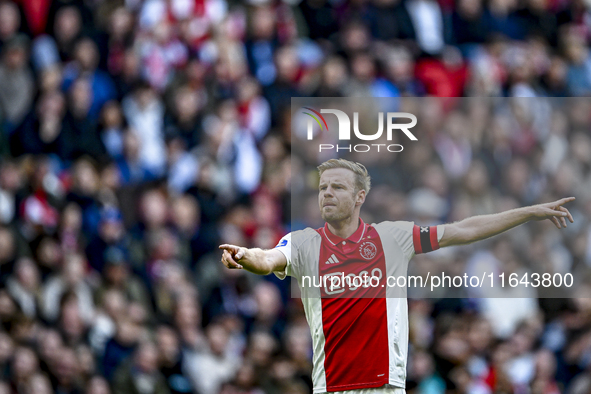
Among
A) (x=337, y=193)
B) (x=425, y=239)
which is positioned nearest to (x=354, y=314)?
(x=425, y=239)

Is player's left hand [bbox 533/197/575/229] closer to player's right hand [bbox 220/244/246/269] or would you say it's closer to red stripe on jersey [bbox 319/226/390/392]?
red stripe on jersey [bbox 319/226/390/392]

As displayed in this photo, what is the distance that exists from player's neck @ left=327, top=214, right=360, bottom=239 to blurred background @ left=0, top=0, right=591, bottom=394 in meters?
0.77

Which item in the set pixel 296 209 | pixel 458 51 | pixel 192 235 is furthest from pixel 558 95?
→ pixel 296 209

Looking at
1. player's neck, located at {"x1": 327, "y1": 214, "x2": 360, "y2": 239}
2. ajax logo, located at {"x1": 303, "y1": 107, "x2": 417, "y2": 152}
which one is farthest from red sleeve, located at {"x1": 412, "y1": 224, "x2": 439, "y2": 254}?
ajax logo, located at {"x1": 303, "y1": 107, "x2": 417, "y2": 152}

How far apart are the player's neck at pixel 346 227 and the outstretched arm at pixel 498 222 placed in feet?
2.09

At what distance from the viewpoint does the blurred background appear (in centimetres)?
899

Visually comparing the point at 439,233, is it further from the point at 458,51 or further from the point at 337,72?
the point at 458,51

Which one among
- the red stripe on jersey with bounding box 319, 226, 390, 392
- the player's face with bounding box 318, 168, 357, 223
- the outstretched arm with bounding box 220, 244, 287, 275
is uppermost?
the player's face with bounding box 318, 168, 357, 223

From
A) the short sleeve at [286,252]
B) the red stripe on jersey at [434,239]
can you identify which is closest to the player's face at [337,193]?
the short sleeve at [286,252]

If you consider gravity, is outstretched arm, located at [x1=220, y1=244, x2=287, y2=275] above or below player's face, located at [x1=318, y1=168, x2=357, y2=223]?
below

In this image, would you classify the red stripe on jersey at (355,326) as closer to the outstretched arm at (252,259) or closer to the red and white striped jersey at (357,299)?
the red and white striped jersey at (357,299)

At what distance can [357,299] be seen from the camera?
6.27m

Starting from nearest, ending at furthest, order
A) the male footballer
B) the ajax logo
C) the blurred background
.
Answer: the male footballer < the ajax logo < the blurred background

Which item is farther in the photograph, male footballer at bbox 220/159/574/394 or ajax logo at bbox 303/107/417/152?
ajax logo at bbox 303/107/417/152
